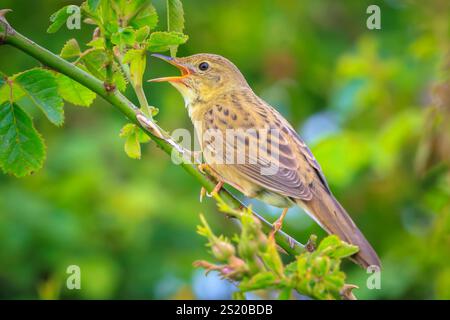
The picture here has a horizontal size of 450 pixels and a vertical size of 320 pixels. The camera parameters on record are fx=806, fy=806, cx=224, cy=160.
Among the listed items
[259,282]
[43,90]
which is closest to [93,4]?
[43,90]

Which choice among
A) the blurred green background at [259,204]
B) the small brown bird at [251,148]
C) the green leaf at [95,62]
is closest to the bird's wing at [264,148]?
the small brown bird at [251,148]

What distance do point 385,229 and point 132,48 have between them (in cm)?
466

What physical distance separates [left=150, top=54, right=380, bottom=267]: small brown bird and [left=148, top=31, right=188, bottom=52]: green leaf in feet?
2.75

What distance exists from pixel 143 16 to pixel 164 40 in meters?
0.21

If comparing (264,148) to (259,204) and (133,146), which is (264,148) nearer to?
(133,146)

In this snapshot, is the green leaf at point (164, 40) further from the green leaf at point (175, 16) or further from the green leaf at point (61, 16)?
the green leaf at point (61, 16)

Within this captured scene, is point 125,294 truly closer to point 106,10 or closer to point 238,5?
point 238,5

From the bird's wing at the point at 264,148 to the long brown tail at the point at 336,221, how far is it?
56 millimetres

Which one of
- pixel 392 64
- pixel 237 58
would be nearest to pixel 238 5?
pixel 237 58

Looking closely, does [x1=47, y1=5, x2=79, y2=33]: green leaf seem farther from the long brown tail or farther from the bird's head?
the bird's head

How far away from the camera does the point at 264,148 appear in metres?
4.35

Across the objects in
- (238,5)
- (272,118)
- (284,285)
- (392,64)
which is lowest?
(284,285)

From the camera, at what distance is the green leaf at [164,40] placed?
2.77m
